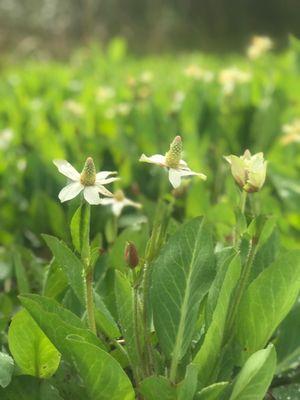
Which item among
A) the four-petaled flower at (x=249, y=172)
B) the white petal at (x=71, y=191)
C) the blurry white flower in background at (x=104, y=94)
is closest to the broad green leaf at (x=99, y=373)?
the white petal at (x=71, y=191)

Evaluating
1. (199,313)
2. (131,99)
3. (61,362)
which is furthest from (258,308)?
(131,99)

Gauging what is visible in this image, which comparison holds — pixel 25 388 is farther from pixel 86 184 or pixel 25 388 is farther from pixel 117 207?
pixel 117 207

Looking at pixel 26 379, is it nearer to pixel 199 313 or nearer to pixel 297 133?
pixel 199 313

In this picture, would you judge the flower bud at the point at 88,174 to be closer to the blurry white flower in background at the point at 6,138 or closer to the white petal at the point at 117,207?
the white petal at the point at 117,207

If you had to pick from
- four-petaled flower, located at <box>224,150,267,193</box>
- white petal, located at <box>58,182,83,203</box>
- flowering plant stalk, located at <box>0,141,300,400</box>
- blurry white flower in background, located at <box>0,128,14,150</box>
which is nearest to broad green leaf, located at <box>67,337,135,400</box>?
flowering plant stalk, located at <box>0,141,300,400</box>

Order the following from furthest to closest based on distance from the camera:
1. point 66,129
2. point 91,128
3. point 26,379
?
point 91,128 → point 66,129 → point 26,379

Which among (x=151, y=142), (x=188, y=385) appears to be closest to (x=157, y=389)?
(x=188, y=385)
